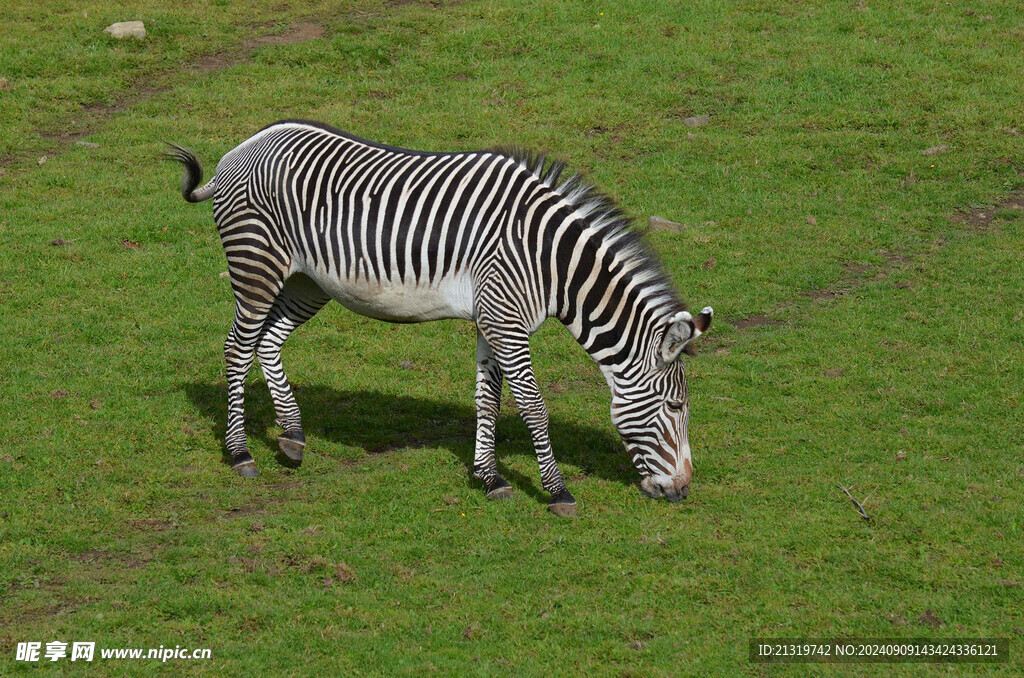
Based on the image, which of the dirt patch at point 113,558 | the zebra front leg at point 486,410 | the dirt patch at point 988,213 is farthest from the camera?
the dirt patch at point 988,213

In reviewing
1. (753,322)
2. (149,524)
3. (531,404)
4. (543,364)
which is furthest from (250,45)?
(531,404)

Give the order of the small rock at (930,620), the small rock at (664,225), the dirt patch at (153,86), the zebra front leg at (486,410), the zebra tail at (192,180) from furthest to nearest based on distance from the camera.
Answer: the dirt patch at (153,86), the small rock at (664,225), the zebra tail at (192,180), the zebra front leg at (486,410), the small rock at (930,620)

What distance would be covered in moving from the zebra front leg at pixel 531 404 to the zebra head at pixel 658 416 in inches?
27.6

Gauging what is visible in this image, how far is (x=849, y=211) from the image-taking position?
17.9 metres

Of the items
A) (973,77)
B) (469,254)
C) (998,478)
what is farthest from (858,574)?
(973,77)

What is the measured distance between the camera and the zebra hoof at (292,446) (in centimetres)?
1131

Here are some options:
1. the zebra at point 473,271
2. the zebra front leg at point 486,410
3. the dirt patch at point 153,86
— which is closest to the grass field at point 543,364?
the dirt patch at point 153,86

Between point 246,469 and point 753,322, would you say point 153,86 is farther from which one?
point 753,322

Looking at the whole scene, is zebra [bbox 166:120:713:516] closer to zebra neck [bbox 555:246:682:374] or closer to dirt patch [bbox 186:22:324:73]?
zebra neck [bbox 555:246:682:374]

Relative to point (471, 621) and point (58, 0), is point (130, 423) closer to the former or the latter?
point (471, 621)

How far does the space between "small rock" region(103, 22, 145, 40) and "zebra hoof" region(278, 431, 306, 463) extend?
48.9 ft

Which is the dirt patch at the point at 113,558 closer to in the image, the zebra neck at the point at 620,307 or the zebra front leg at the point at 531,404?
the zebra front leg at the point at 531,404

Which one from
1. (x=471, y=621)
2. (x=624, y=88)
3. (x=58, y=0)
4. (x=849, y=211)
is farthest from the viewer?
(x=58, y=0)

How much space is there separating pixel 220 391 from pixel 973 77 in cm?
1673
